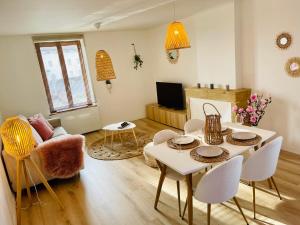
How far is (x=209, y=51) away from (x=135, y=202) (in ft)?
9.80

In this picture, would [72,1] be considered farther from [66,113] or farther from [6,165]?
[66,113]

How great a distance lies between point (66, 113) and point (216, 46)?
138 inches

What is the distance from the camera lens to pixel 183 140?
2.44m

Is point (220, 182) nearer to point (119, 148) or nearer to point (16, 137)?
point (16, 137)

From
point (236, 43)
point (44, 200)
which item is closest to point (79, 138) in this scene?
point (44, 200)

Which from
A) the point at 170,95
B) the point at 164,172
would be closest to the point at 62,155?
the point at 164,172

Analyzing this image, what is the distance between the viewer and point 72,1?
7.83 ft

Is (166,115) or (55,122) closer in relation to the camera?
(55,122)

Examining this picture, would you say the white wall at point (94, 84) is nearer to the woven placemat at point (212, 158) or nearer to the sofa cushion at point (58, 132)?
the sofa cushion at point (58, 132)

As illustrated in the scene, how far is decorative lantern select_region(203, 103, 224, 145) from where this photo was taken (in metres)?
2.26

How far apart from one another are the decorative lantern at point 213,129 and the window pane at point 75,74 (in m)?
3.94

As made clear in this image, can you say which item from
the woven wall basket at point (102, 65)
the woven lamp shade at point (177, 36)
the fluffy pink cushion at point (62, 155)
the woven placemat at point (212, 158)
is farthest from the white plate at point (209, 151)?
the woven wall basket at point (102, 65)

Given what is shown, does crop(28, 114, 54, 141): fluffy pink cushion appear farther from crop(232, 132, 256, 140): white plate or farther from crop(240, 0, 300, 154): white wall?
crop(240, 0, 300, 154): white wall

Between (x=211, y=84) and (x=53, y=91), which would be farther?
(x=53, y=91)
